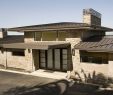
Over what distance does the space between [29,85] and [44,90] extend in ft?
5.49

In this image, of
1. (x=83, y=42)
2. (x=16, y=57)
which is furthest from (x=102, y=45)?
(x=16, y=57)

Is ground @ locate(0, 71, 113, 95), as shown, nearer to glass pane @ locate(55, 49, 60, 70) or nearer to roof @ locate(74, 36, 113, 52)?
glass pane @ locate(55, 49, 60, 70)

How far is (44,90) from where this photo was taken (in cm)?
1405

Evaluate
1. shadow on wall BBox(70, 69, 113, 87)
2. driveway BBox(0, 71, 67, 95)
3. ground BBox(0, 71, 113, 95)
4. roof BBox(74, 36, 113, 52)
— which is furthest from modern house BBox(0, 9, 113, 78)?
driveway BBox(0, 71, 67, 95)

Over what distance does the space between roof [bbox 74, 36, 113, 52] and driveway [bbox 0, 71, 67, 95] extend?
327cm

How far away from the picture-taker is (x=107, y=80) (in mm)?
15312

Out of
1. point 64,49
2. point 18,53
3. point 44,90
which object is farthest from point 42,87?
point 18,53

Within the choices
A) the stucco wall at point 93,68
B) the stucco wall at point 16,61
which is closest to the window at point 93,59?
the stucco wall at point 93,68

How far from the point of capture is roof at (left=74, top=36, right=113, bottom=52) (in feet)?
49.3

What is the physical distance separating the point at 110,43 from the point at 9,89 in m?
8.58

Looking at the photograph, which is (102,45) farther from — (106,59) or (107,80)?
(107,80)

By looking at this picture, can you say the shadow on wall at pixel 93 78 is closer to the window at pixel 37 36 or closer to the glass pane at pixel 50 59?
the glass pane at pixel 50 59

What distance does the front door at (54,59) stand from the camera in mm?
18828

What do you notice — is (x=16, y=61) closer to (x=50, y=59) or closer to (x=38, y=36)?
(x=38, y=36)
